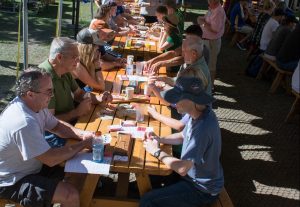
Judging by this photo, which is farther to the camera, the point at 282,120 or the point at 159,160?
the point at 282,120

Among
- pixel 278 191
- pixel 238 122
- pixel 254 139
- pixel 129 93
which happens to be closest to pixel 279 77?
pixel 238 122

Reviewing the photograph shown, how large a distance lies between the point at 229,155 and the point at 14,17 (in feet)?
29.4

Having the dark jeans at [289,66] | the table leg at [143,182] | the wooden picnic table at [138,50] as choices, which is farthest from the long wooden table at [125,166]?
the dark jeans at [289,66]

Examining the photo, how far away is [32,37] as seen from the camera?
967 centimetres

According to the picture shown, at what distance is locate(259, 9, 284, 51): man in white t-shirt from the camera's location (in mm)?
8121

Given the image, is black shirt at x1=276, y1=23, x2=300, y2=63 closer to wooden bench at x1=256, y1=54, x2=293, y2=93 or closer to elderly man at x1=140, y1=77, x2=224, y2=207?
wooden bench at x1=256, y1=54, x2=293, y2=93

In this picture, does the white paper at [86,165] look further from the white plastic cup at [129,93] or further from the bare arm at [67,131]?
the white plastic cup at [129,93]

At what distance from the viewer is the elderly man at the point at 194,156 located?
276cm

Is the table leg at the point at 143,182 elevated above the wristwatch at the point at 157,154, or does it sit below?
below

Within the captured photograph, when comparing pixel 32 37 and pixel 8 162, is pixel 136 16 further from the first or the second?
pixel 8 162

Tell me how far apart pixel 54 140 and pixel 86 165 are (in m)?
0.74

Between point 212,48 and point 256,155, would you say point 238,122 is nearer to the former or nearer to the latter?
point 256,155

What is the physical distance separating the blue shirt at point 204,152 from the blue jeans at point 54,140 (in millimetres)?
1041

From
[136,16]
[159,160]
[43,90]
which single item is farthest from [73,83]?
[136,16]
